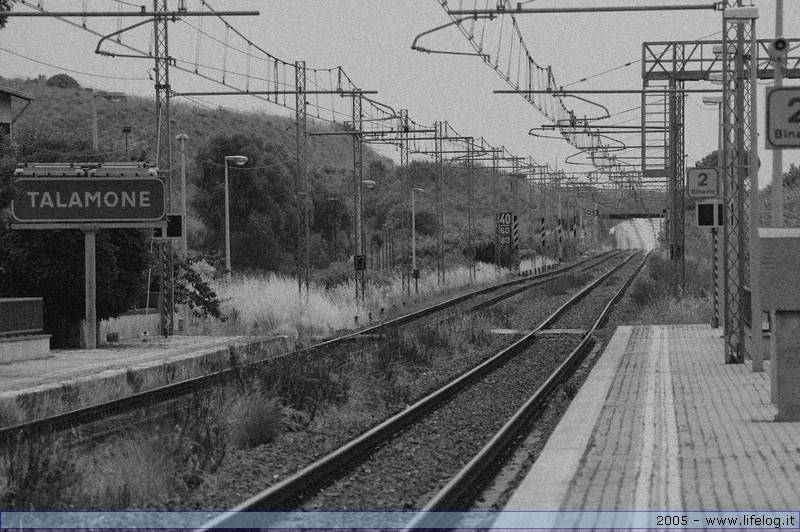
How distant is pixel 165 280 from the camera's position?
89.2 feet

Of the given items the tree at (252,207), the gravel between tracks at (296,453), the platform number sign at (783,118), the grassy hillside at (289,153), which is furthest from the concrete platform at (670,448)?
the grassy hillside at (289,153)

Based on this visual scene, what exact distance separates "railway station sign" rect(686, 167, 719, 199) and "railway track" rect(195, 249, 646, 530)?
14.5 feet

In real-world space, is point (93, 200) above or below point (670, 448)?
above

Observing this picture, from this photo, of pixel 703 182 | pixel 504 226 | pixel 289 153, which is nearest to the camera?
pixel 703 182

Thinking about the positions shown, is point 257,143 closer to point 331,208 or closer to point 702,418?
point 331,208

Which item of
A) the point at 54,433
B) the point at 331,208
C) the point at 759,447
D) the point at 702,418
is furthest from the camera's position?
the point at 331,208

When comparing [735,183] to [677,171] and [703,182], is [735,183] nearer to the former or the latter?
[703,182]

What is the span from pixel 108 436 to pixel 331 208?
6325cm

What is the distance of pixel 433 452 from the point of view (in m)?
12.4

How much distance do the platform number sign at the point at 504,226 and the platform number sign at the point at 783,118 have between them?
4646cm

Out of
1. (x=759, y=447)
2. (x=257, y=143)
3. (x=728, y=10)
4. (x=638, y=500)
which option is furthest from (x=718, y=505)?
(x=257, y=143)

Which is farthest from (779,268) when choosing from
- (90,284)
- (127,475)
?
(90,284)

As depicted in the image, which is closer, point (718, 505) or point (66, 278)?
point (718, 505)

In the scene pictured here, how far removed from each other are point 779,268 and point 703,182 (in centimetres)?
1169
